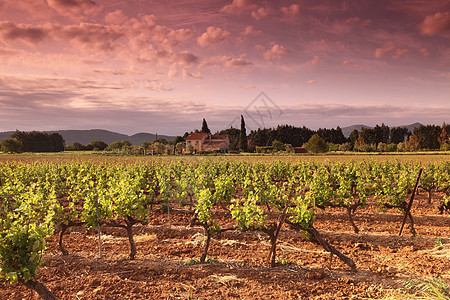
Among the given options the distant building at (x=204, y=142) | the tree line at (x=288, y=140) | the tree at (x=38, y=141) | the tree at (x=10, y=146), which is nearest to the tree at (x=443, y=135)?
the tree line at (x=288, y=140)

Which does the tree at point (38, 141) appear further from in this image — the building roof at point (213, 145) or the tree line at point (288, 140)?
the building roof at point (213, 145)

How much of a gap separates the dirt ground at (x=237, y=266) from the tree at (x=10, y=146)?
76.2m

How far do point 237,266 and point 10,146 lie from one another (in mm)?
82979

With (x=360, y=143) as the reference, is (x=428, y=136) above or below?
above

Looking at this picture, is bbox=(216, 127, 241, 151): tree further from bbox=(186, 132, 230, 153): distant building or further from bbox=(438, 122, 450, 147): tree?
bbox=(438, 122, 450, 147): tree

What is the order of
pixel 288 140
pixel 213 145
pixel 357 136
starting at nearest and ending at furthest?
1. pixel 213 145
2. pixel 357 136
3. pixel 288 140

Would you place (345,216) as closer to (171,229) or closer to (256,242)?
(256,242)

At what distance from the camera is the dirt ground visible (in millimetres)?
5859

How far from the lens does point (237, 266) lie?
709 cm

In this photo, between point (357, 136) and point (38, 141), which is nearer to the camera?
point (38, 141)

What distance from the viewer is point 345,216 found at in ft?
40.1

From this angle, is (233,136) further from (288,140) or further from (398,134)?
(398,134)

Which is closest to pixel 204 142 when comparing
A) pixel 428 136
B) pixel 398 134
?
pixel 428 136

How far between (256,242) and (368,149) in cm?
6593
